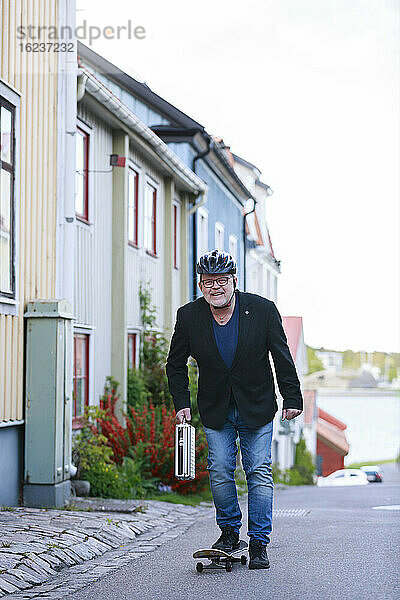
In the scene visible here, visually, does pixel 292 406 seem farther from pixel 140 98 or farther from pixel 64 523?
pixel 140 98

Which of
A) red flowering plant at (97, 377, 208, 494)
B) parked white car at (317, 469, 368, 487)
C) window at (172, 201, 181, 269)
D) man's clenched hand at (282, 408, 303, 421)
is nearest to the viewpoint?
man's clenched hand at (282, 408, 303, 421)

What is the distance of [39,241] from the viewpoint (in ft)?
33.9

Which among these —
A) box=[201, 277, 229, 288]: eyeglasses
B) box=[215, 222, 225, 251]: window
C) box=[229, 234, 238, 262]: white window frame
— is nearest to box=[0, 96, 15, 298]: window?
box=[201, 277, 229, 288]: eyeglasses

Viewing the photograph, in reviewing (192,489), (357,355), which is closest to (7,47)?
(192,489)

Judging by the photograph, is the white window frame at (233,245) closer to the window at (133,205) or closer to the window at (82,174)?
the window at (133,205)

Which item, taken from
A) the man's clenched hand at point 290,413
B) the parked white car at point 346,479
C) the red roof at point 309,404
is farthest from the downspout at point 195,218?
the red roof at point 309,404

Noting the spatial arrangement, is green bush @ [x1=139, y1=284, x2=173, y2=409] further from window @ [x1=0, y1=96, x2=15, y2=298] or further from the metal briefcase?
the metal briefcase

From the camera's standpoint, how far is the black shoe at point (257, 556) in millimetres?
5930

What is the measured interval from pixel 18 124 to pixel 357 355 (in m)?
90.0

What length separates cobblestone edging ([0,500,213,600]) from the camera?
5832 millimetres

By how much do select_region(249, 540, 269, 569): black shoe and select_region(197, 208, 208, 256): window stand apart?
15.6m

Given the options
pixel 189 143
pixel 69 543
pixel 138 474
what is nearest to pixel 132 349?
pixel 138 474

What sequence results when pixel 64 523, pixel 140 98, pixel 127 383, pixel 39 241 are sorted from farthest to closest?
pixel 140 98, pixel 127 383, pixel 39 241, pixel 64 523

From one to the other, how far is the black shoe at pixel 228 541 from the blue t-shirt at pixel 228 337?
970 millimetres
